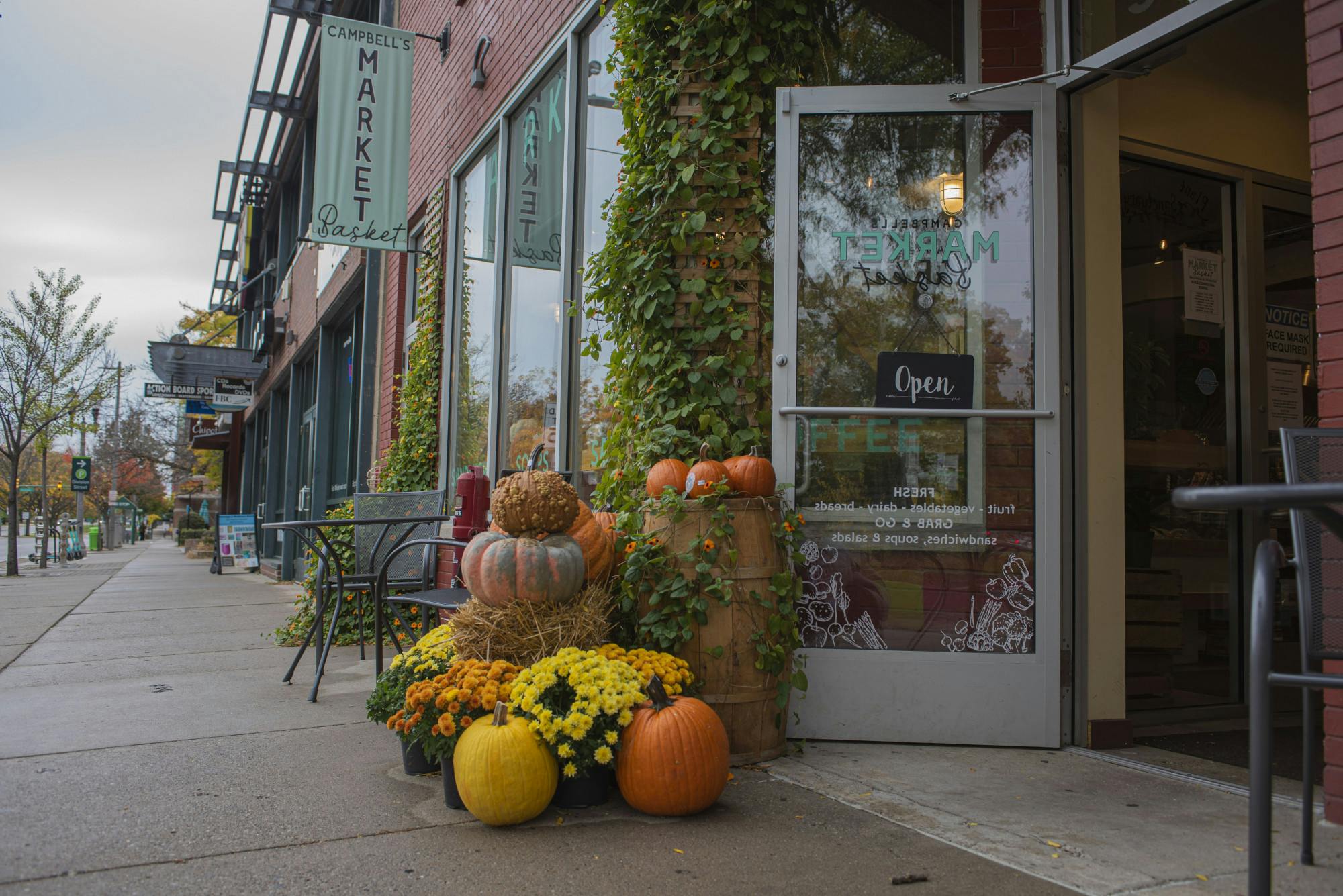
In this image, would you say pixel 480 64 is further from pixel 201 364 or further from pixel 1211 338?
pixel 201 364

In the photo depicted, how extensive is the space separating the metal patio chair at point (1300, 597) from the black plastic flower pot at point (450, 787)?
200cm

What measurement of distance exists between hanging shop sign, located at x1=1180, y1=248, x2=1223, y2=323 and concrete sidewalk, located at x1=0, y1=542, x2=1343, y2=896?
2.40 m

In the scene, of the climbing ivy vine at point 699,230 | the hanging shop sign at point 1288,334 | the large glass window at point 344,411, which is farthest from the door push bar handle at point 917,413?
the large glass window at point 344,411

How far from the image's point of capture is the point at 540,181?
6.25 m

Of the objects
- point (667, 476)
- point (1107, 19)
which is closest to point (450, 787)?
A: point (667, 476)

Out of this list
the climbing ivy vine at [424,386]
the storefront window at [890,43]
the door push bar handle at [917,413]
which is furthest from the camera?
the climbing ivy vine at [424,386]

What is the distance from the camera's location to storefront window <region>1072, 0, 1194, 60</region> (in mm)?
3395

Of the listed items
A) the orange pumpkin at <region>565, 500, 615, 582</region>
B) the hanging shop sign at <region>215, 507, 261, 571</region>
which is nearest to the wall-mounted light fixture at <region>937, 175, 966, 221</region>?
the orange pumpkin at <region>565, 500, 615, 582</region>

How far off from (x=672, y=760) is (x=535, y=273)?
4158 millimetres

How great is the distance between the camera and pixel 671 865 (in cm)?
238

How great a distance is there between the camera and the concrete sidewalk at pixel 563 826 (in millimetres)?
2271

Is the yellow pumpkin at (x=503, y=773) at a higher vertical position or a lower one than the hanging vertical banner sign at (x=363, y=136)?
lower

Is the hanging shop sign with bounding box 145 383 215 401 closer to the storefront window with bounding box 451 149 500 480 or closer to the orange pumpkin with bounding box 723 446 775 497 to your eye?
the storefront window with bounding box 451 149 500 480

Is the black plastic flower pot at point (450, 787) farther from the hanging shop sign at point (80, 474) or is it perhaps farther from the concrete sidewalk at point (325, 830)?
the hanging shop sign at point (80, 474)
